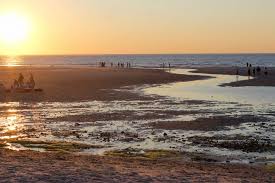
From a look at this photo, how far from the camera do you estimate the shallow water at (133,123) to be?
19359 mm

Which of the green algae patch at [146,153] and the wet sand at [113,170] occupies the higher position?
the wet sand at [113,170]

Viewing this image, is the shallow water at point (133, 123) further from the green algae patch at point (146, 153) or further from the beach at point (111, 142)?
the green algae patch at point (146, 153)

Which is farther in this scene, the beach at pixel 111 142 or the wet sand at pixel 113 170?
the beach at pixel 111 142

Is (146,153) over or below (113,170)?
below

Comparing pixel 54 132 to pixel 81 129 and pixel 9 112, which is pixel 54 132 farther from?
pixel 9 112

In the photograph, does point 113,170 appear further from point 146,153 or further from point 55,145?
point 55,145

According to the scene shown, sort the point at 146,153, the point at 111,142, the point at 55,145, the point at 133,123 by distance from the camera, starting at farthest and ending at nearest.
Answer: the point at 133,123 < the point at 111,142 < the point at 55,145 < the point at 146,153

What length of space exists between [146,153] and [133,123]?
23.6 feet

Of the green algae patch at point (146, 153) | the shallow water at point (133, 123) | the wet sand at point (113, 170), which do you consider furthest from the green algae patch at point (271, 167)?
the green algae patch at point (146, 153)

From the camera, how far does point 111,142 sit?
19.9 metres

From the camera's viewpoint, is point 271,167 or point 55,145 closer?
point 271,167

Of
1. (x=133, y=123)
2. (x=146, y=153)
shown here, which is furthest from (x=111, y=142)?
(x=133, y=123)

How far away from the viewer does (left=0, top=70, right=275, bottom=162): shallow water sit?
1936cm

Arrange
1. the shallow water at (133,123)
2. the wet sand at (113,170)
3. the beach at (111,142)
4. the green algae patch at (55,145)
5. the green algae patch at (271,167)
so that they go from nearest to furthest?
the wet sand at (113,170), the beach at (111,142), the green algae patch at (271,167), the green algae patch at (55,145), the shallow water at (133,123)
